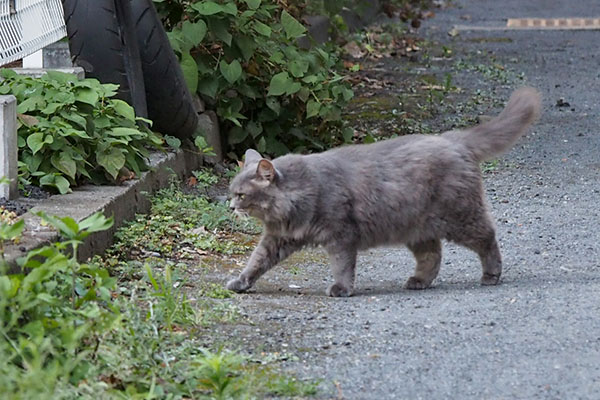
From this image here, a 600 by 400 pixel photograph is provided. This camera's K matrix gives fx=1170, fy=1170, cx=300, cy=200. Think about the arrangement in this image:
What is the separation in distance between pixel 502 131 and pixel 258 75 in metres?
3.02

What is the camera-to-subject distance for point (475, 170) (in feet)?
18.6

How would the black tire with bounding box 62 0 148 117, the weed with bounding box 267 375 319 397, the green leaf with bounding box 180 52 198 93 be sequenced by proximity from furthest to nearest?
the green leaf with bounding box 180 52 198 93 < the black tire with bounding box 62 0 148 117 < the weed with bounding box 267 375 319 397

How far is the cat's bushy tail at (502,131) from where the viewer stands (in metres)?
5.79

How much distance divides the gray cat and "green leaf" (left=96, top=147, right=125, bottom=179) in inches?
30.7

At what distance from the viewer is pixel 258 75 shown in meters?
8.51

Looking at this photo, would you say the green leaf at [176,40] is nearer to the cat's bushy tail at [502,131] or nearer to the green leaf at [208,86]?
the green leaf at [208,86]

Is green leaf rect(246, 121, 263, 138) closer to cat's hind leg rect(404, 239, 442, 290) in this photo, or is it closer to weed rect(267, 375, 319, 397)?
cat's hind leg rect(404, 239, 442, 290)

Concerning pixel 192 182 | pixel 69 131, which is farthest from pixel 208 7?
pixel 69 131

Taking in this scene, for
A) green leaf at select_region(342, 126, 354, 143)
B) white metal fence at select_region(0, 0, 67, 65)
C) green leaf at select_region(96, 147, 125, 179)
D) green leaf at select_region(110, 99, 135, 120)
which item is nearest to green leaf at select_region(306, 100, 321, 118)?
green leaf at select_region(342, 126, 354, 143)

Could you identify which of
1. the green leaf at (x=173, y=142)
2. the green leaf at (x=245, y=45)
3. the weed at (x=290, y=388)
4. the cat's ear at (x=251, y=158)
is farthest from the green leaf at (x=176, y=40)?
the weed at (x=290, y=388)

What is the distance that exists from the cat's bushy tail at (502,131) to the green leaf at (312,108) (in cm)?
240

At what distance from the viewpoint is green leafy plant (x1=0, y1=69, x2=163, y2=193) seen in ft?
19.3

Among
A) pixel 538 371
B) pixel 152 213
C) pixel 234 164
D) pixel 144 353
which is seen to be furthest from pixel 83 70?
pixel 538 371

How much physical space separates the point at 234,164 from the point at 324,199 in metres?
3.11
